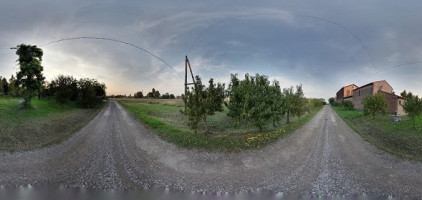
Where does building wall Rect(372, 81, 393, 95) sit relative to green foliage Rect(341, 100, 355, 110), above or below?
above

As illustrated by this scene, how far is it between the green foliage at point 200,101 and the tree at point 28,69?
79.0ft

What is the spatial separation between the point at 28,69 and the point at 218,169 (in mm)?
32405

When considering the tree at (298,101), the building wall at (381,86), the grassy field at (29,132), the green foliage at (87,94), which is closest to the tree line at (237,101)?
the grassy field at (29,132)

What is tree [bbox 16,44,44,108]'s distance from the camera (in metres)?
32.9

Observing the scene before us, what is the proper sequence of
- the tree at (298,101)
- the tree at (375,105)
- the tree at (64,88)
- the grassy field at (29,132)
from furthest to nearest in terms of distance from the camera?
1. the tree at (64,88)
2. the tree at (375,105)
3. the tree at (298,101)
4. the grassy field at (29,132)

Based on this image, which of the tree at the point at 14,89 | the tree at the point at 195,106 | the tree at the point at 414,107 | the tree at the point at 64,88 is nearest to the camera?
the tree at the point at 195,106

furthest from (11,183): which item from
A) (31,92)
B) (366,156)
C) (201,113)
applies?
(31,92)

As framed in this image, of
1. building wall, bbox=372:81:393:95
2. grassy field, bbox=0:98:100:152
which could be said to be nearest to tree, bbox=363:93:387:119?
building wall, bbox=372:81:393:95

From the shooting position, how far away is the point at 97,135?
19.8 metres

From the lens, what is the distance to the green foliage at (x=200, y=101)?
19641 millimetres

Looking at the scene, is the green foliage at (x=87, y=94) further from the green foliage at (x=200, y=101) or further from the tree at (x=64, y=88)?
the green foliage at (x=200, y=101)

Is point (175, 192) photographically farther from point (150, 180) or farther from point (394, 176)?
point (394, 176)

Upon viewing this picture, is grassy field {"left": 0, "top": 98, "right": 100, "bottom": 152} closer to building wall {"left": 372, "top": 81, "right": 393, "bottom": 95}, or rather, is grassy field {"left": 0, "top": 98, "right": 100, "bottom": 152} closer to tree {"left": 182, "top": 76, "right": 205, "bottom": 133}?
tree {"left": 182, "top": 76, "right": 205, "bottom": 133}

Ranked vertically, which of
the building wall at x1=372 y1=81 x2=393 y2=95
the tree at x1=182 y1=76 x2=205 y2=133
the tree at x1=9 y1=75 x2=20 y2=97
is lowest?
the tree at x1=182 y1=76 x2=205 y2=133
